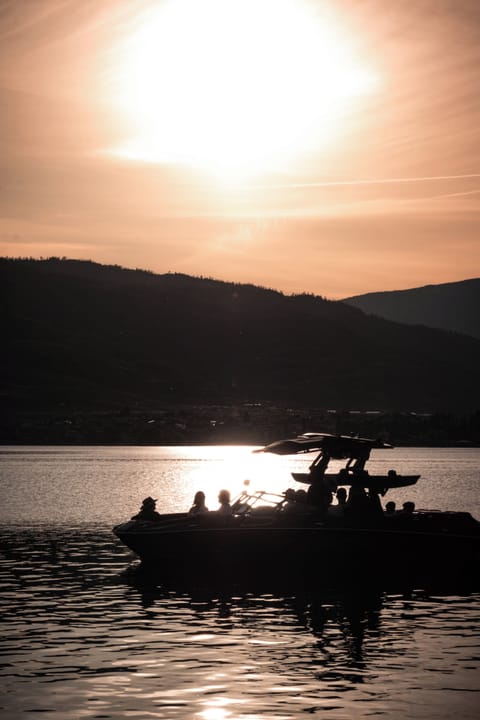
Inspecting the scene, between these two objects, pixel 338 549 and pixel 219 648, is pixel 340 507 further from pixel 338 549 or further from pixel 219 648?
pixel 219 648

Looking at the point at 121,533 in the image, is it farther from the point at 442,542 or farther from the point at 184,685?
the point at 184,685

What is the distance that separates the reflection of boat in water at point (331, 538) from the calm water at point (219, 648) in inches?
57.7

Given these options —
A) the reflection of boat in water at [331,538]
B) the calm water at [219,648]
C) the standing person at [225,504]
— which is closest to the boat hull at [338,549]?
the reflection of boat in water at [331,538]

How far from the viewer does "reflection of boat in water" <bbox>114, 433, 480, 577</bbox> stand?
1465 inches

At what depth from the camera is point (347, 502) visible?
38.2 m

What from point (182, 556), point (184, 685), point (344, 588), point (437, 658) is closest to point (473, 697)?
point (437, 658)

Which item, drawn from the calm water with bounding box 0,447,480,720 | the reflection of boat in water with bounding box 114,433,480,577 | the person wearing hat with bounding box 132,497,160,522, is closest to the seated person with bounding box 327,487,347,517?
the reflection of boat in water with bounding box 114,433,480,577

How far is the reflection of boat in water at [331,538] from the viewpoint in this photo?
37.2 meters

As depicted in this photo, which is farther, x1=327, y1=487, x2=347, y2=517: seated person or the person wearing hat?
the person wearing hat

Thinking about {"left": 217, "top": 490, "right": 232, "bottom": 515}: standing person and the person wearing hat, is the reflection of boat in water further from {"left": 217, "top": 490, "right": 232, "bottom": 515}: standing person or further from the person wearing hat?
the person wearing hat

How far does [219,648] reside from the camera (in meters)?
25.9

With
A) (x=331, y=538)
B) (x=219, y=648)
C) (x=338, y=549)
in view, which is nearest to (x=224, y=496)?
(x=331, y=538)

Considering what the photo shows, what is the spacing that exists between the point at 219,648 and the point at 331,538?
11.8 meters

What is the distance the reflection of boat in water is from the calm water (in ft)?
4.81
